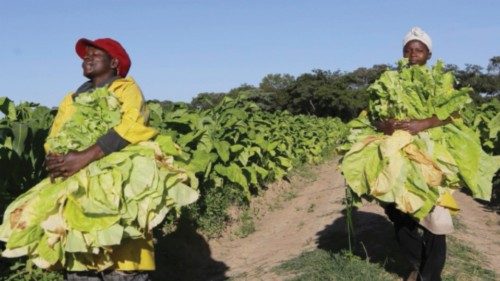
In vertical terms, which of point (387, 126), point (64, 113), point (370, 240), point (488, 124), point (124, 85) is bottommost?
point (370, 240)

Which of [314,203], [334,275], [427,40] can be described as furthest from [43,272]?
[314,203]

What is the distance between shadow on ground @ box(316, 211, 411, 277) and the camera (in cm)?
526

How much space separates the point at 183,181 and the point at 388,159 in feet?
4.63

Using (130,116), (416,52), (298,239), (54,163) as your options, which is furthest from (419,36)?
(298,239)

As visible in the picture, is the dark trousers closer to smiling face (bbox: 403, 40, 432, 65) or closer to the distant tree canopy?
smiling face (bbox: 403, 40, 432, 65)

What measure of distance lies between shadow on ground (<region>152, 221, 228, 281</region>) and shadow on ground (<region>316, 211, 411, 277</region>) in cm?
125

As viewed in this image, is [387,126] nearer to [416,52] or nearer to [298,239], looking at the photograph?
[416,52]

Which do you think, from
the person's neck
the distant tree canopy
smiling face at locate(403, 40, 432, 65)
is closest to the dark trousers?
smiling face at locate(403, 40, 432, 65)

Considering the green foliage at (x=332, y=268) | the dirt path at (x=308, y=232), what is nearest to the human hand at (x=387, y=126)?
the green foliage at (x=332, y=268)

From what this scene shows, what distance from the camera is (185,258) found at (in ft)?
21.6

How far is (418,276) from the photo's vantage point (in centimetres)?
436

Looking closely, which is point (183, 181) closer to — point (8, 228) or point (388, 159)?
point (8, 228)

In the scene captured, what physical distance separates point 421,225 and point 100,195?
2425 millimetres

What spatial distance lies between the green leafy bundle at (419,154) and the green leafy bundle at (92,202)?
4.71 feet
